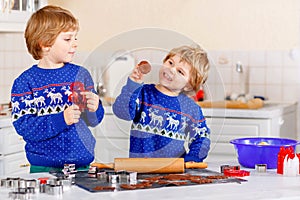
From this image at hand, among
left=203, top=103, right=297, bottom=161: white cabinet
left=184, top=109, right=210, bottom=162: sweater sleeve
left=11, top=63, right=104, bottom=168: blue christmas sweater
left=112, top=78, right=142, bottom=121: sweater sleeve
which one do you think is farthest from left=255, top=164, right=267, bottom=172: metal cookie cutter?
left=203, top=103, right=297, bottom=161: white cabinet

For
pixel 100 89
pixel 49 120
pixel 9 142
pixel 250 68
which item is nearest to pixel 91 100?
pixel 100 89

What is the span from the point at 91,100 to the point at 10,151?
171 cm

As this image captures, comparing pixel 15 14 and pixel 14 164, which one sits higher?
pixel 15 14

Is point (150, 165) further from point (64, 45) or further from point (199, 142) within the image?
point (64, 45)

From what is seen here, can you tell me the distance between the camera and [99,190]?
76.6 inches

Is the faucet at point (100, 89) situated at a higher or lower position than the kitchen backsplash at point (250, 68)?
lower

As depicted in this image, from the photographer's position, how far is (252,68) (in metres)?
4.52

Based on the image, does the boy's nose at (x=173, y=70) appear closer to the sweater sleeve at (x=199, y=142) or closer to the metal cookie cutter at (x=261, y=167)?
the sweater sleeve at (x=199, y=142)

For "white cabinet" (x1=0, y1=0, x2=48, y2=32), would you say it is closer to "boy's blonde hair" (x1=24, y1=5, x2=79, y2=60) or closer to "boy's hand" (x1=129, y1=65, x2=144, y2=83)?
"boy's blonde hair" (x1=24, y1=5, x2=79, y2=60)

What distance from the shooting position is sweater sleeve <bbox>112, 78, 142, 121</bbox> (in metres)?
2.24

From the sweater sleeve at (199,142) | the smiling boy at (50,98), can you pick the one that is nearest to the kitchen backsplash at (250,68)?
the smiling boy at (50,98)

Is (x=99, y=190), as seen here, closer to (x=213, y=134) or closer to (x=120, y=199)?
(x=120, y=199)

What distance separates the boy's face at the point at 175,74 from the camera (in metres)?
2.21

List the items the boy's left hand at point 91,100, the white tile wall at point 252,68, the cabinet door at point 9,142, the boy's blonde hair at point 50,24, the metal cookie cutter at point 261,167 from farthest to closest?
1. the white tile wall at point 252,68
2. the cabinet door at point 9,142
3. the boy's blonde hair at point 50,24
4. the metal cookie cutter at point 261,167
5. the boy's left hand at point 91,100
